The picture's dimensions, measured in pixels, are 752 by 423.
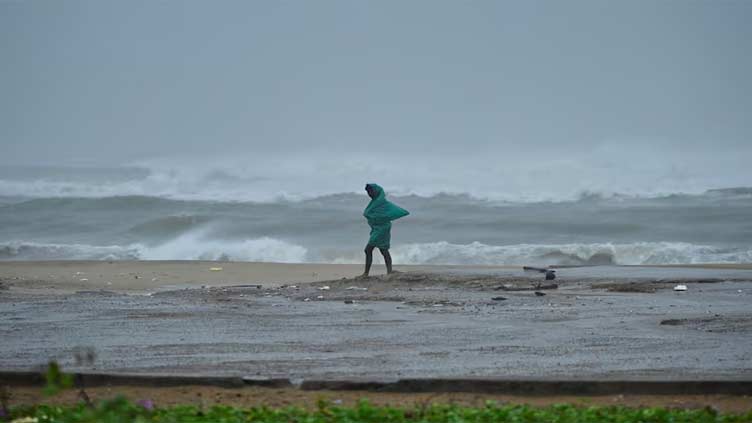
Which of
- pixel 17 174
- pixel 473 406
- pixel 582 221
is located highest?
pixel 17 174

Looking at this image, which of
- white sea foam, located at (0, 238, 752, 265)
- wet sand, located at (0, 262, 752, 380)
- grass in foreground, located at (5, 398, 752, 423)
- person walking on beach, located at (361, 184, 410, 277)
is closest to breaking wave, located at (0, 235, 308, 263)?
white sea foam, located at (0, 238, 752, 265)

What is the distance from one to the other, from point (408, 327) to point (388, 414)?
17.0ft

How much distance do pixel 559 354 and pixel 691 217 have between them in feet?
101

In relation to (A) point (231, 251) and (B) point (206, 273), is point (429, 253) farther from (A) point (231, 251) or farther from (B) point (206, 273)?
(B) point (206, 273)

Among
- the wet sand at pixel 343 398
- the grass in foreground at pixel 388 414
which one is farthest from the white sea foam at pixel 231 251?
the grass in foreground at pixel 388 414

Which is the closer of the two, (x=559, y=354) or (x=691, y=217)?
(x=559, y=354)

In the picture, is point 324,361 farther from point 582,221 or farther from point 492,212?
point 492,212

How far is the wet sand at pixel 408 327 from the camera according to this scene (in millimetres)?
9062

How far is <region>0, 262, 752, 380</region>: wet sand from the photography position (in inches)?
357

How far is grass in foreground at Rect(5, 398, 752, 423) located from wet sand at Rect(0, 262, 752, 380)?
116 centimetres

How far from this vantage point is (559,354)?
9.77 m

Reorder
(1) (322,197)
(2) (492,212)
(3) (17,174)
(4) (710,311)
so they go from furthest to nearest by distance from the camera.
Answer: (3) (17,174)
(1) (322,197)
(2) (492,212)
(4) (710,311)

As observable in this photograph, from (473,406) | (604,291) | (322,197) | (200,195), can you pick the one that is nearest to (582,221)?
(322,197)

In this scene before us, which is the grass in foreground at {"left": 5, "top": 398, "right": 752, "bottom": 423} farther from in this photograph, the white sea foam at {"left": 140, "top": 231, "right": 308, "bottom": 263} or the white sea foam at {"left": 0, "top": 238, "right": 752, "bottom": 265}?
the white sea foam at {"left": 140, "top": 231, "right": 308, "bottom": 263}
